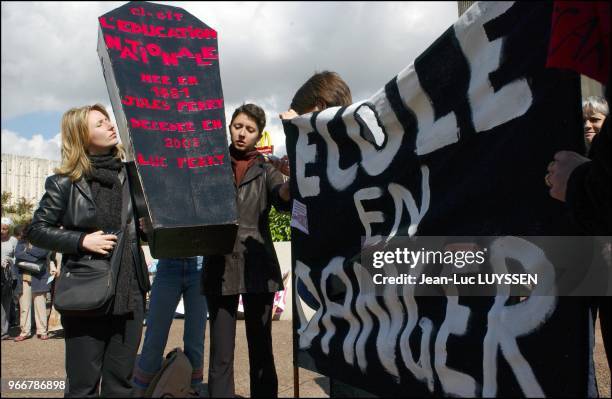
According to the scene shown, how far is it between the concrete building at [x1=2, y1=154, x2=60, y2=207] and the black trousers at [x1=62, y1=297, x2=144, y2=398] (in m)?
24.6

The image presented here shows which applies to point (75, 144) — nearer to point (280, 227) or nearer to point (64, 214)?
point (64, 214)

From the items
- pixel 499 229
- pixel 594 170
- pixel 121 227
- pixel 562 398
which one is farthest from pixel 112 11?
pixel 562 398

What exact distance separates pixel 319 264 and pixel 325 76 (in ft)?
3.54

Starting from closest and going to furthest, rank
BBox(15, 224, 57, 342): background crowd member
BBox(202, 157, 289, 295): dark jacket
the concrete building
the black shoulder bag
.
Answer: the black shoulder bag, BBox(202, 157, 289, 295): dark jacket, BBox(15, 224, 57, 342): background crowd member, the concrete building

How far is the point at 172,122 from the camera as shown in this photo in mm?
2916

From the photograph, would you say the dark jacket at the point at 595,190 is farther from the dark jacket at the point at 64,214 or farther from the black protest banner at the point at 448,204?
the dark jacket at the point at 64,214

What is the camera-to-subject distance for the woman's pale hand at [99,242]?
8.82 ft

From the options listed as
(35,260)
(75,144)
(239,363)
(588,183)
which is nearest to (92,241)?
(75,144)

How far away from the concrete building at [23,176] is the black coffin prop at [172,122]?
24.4 m

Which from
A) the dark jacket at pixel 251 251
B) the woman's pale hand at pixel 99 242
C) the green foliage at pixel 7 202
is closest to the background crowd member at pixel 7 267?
the woman's pale hand at pixel 99 242

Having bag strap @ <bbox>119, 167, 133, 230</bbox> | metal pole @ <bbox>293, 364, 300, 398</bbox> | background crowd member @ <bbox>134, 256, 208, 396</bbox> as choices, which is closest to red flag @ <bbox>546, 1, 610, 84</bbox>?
metal pole @ <bbox>293, 364, 300, 398</bbox>

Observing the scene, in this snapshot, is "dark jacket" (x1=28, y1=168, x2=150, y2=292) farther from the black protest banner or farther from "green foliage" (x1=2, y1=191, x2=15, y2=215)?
"green foliage" (x1=2, y1=191, x2=15, y2=215)

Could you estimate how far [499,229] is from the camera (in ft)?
6.72

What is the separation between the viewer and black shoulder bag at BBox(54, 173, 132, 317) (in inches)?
103
